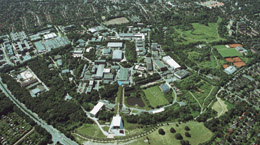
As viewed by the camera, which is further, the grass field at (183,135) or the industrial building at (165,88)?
the industrial building at (165,88)

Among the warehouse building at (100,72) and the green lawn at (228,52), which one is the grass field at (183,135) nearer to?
the warehouse building at (100,72)

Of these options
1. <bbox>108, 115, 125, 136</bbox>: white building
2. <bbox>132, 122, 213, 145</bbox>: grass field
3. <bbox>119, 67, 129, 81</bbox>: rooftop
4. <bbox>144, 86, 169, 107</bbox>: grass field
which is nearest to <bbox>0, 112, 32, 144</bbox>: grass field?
<bbox>108, 115, 125, 136</bbox>: white building

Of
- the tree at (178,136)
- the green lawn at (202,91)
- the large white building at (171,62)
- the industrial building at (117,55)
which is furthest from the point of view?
the industrial building at (117,55)

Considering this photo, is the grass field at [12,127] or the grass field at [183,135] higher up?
the grass field at [12,127]

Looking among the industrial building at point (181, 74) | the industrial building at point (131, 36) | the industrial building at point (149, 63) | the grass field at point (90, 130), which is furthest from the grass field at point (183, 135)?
the industrial building at point (131, 36)

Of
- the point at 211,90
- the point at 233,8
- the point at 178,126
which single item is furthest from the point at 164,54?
the point at 233,8

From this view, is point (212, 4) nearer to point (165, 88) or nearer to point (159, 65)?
point (159, 65)

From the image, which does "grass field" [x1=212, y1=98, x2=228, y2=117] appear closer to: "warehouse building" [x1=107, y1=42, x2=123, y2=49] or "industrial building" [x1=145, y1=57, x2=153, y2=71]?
"industrial building" [x1=145, y1=57, x2=153, y2=71]
